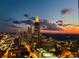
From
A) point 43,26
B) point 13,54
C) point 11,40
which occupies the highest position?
point 43,26

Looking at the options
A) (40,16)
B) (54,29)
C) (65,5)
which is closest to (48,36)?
(54,29)

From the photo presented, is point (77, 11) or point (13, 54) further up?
point (77, 11)

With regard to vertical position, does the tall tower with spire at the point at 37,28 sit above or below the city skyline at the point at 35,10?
below

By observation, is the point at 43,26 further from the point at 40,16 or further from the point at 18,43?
the point at 18,43

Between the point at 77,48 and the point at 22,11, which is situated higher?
the point at 22,11

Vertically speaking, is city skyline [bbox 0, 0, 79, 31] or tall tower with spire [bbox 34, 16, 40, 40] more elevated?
city skyline [bbox 0, 0, 79, 31]

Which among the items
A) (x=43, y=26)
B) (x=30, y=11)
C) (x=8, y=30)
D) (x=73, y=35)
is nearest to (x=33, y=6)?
(x=30, y=11)

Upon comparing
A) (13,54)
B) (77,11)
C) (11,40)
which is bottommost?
(13,54)

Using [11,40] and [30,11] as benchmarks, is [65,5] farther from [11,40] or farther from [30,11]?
[11,40]

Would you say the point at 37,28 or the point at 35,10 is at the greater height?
the point at 35,10
